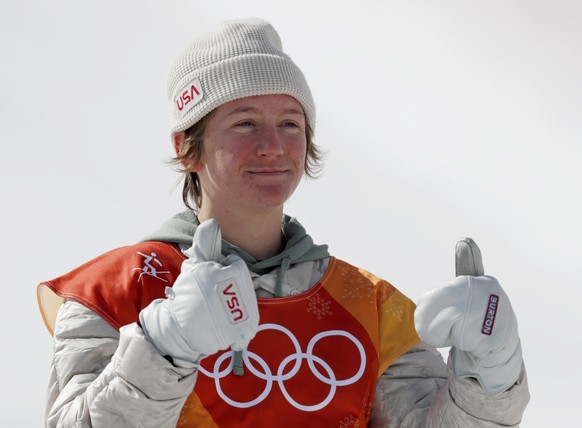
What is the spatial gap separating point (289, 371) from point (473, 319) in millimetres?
685

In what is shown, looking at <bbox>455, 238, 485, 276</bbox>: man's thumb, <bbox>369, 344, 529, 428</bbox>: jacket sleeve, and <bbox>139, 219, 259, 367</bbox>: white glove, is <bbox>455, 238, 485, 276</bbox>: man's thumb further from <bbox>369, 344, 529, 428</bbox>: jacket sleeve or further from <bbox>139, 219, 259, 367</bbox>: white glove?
<bbox>139, 219, 259, 367</bbox>: white glove

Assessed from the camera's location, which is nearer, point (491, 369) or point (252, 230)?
point (491, 369)

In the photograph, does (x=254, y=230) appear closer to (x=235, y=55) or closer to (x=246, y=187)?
(x=246, y=187)

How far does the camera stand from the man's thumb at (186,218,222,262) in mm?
3014

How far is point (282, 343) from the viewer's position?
11.6 feet

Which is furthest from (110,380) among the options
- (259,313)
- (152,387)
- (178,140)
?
(178,140)

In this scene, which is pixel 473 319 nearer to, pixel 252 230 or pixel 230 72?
pixel 252 230

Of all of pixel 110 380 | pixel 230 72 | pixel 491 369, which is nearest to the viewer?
pixel 110 380

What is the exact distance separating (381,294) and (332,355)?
32 cm

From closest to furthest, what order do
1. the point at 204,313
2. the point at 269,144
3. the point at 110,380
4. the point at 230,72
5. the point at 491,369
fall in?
the point at 204,313 < the point at 110,380 < the point at 491,369 < the point at 269,144 < the point at 230,72

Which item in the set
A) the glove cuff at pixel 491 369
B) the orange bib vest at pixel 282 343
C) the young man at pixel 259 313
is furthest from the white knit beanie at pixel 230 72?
the glove cuff at pixel 491 369

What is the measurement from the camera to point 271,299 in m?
3.59

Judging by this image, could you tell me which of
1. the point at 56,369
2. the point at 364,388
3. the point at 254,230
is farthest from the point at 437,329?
the point at 56,369

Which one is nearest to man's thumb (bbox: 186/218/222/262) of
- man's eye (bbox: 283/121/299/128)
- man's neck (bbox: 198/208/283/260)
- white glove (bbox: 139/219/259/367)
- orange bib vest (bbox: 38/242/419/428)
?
white glove (bbox: 139/219/259/367)
